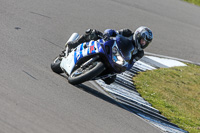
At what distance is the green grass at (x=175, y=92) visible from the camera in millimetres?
9336

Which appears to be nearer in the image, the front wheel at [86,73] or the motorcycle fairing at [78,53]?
the front wheel at [86,73]

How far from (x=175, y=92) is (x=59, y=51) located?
328 centimetres

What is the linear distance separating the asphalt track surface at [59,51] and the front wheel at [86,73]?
0.18 meters

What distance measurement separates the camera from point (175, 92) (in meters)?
11.1

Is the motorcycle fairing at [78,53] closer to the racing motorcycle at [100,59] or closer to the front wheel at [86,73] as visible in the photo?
the racing motorcycle at [100,59]

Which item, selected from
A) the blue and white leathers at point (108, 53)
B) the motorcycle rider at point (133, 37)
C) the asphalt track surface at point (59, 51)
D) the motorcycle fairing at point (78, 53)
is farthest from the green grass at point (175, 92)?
the motorcycle fairing at point (78, 53)

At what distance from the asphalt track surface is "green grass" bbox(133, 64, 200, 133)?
4.69ft

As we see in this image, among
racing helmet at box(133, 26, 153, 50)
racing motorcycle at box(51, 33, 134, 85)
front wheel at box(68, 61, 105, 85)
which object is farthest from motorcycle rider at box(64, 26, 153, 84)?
front wheel at box(68, 61, 105, 85)

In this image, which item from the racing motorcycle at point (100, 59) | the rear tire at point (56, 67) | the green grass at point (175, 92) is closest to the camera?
the racing motorcycle at point (100, 59)

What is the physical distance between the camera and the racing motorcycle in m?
7.80

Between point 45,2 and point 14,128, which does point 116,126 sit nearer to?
point 14,128

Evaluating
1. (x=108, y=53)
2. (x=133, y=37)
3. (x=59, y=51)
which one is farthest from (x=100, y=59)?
(x=59, y=51)

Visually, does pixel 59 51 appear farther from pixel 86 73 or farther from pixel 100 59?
pixel 86 73

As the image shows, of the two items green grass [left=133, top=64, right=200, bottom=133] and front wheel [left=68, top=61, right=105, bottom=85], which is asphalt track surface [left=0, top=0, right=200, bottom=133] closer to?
front wheel [left=68, top=61, right=105, bottom=85]
